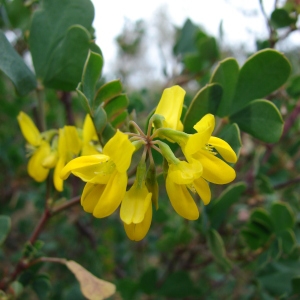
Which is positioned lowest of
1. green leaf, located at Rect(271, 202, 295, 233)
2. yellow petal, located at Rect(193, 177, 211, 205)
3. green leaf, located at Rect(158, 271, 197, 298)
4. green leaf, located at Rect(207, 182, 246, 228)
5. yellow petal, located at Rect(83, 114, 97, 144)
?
green leaf, located at Rect(158, 271, 197, 298)

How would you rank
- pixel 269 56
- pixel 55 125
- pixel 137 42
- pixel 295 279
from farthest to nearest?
pixel 137 42, pixel 55 125, pixel 295 279, pixel 269 56

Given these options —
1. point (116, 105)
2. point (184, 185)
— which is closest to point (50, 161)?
point (116, 105)

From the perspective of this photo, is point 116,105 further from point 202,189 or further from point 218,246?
point 218,246

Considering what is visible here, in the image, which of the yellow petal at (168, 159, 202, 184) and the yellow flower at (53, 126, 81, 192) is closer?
the yellow petal at (168, 159, 202, 184)

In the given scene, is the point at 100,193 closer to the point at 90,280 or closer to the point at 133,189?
the point at 133,189

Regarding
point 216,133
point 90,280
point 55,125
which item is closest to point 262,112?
point 216,133

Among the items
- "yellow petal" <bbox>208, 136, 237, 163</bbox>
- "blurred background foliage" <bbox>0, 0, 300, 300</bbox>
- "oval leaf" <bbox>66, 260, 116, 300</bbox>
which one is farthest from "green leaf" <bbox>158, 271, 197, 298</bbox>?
"yellow petal" <bbox>208, 136, 237, 163</bbox>

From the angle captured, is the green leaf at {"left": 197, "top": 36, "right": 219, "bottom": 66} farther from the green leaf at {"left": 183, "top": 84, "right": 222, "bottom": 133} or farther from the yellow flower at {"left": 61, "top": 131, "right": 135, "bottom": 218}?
the yellow flower at {"left": 61, "top": 131, "right": 135, "bottom": 218}
